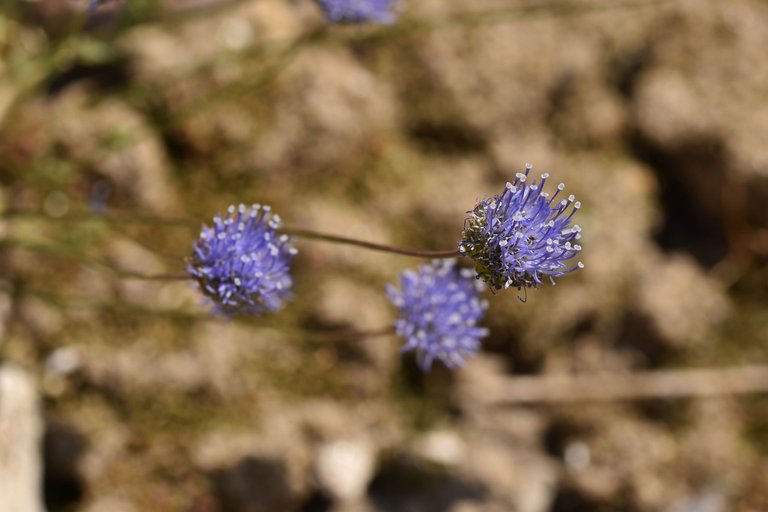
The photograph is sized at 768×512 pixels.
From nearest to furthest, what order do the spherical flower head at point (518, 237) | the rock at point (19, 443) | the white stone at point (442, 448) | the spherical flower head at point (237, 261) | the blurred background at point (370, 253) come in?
the spherical flower head at point (518, 237)
the spherical flower head at point (237, 261)
the rock at point (19, 443)
the blurred background at point (370, 253)
the white stone at point (442, 448)

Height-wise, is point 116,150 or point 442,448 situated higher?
point 116,150

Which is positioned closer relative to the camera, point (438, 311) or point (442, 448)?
point (438, 311)

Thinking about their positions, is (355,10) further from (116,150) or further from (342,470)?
(342,470)

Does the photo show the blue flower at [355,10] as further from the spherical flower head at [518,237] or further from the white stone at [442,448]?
the white stone at [442,448]

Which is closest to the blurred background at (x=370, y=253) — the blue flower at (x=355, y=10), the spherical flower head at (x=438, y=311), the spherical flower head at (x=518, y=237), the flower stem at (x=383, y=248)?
the blue flower at (x=355, y=10)

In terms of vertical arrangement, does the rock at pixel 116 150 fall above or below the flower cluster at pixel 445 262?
above

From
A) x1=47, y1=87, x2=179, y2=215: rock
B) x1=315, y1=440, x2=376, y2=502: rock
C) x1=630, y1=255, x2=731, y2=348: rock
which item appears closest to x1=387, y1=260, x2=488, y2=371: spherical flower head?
x1=315, y1=440, x2=376, y2=502: rock

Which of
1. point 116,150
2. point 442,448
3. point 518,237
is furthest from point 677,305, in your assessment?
point 116,150
